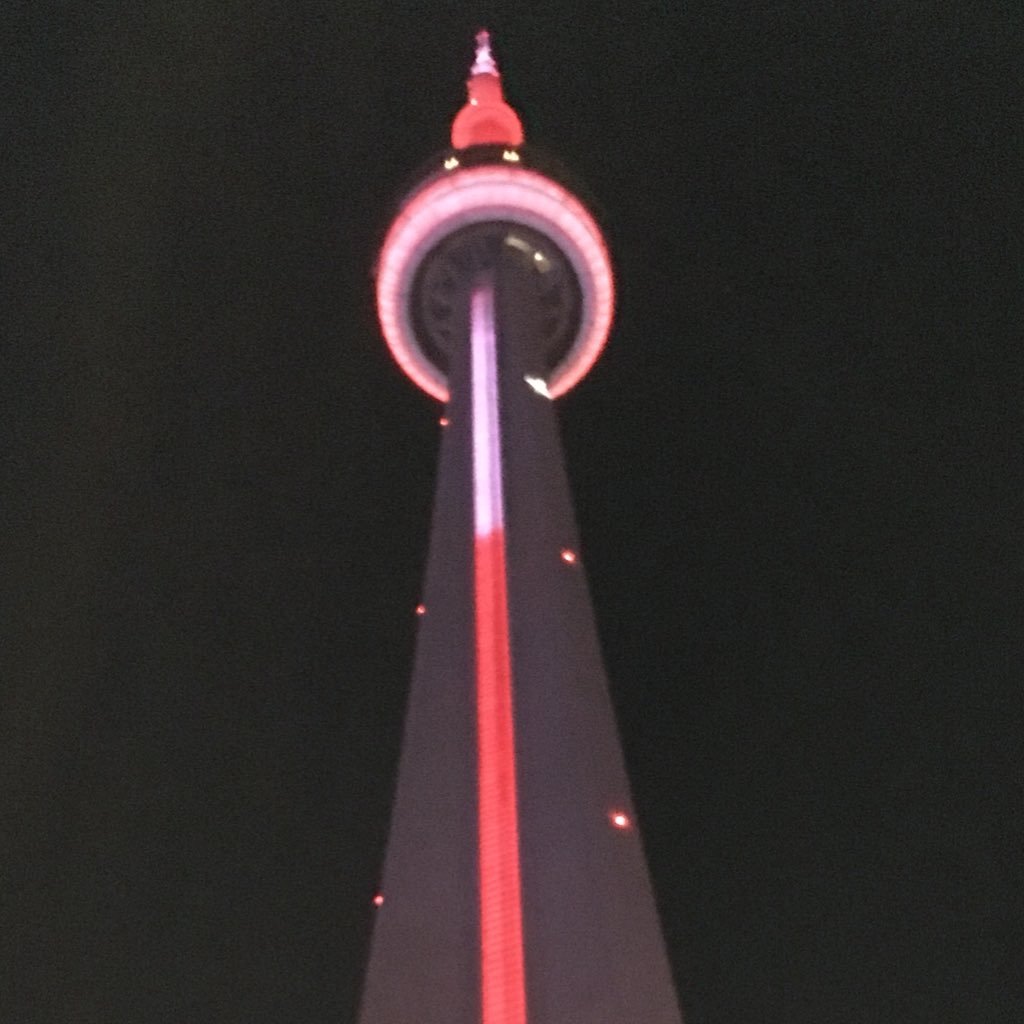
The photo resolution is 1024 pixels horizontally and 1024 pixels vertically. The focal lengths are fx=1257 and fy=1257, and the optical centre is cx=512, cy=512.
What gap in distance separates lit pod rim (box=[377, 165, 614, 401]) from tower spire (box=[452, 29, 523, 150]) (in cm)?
189

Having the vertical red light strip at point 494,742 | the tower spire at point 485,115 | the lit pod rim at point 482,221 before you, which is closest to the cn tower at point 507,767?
the vertical red light strip at point 494,742

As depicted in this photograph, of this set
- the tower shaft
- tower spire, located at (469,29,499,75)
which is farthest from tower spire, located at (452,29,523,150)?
the tower shaft

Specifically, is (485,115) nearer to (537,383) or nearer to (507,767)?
(537,383)

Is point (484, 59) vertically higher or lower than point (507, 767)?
higher

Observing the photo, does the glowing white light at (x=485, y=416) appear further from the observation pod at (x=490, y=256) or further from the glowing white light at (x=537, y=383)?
the observation pod at (x=490, y=256)

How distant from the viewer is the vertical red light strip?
11930 mm

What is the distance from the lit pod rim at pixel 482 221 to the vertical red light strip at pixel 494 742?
481 cm

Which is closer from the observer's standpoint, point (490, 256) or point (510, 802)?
point (510, 802)

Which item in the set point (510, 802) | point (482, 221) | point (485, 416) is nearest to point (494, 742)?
point (510, 802)

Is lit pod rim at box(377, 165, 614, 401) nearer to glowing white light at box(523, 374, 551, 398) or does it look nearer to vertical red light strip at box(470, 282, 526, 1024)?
glowing white light at box(523, 374, 551, 398)

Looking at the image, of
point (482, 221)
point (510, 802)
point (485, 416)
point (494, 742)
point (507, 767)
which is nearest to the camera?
point (510, 802)

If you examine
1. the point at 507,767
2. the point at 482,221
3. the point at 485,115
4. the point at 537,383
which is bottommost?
the point at 507,767

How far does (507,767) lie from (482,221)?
12.5 meters

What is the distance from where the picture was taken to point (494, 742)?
1394 centimetres
